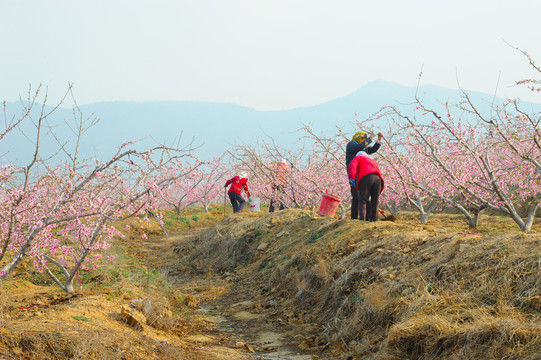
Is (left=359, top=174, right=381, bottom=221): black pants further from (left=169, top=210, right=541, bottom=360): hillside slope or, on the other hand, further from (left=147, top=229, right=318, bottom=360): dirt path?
(left=147, top=229, right=318, bottom=360): dirt path

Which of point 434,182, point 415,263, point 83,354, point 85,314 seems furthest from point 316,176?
point 83,354

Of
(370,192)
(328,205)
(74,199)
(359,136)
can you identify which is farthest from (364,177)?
(74,199)

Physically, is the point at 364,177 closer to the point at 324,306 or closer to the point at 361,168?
the point at 361,168

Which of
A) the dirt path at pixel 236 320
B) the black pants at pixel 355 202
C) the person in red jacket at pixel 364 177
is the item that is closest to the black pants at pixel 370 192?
the person in red jacket at pixel 364 177

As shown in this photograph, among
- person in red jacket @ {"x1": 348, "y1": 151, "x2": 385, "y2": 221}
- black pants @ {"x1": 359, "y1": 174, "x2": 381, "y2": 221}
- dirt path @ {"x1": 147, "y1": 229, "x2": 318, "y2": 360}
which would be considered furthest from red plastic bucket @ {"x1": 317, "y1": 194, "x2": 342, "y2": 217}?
dirt path @ {"x1": 147, "y1": 229, "x2": 318, "y2": 360}

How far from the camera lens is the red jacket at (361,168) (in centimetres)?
905

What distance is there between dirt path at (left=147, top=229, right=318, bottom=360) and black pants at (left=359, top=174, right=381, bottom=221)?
2909 millimetres

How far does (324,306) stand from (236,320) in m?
1.43

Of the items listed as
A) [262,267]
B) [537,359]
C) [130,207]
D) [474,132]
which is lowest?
[262,267]

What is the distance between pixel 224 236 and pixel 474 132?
7.10 metres

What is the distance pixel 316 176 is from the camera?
17.5 m

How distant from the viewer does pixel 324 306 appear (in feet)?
21.3

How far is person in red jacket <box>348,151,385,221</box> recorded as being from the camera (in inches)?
358

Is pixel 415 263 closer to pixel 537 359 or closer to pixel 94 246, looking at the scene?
pixel 537 359
